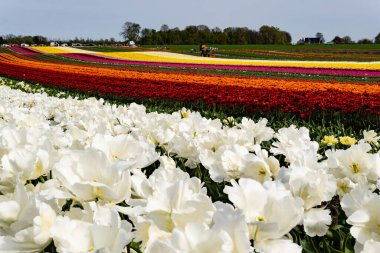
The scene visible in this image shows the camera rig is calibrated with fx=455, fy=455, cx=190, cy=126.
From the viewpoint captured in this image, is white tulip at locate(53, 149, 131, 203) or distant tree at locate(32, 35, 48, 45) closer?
white tulip at locate(53, 149, 131, 203)

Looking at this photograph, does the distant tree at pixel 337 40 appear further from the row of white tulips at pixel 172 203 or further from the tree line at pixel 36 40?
the row of white tulips at pixel 172 203

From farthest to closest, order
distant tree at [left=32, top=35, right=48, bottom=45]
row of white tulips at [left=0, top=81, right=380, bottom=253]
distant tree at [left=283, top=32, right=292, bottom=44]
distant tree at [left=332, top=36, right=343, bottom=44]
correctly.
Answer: distant tree at [left=332, top=36, right=343, bottom=44] → distant tree at [left=32, top=35, right=48, bottom=45] → distant tree at [left=283, top=32, right=292, bottom=44] → row of white tulips at [left=0, top=81, right=380, bottom=253]

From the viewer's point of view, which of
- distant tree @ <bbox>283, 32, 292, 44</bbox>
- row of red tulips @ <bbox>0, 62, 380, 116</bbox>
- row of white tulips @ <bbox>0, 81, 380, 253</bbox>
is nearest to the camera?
row of white tulips @ <bbox>0, 81, 380, 253</bbox>

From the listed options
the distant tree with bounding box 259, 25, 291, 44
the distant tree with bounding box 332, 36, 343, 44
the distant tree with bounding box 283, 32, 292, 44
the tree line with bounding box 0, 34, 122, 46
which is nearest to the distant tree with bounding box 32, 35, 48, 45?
the tree line with bounding box 0, 34, 122, 46

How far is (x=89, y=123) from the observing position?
8.66ft

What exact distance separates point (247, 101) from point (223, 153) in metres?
8.33

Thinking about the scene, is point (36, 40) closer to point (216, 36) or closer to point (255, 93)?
point (216, 36)

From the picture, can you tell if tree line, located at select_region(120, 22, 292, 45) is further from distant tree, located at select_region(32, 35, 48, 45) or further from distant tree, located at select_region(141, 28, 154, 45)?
distant tree, located at select_region(32, 35, 48, 45)

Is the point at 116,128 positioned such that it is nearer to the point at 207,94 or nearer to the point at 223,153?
the point at 223,153

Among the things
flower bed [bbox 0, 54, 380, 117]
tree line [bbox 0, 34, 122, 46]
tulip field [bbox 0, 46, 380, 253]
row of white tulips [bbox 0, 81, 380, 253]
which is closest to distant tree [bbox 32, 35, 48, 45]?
tree line [bbox 0, 34, 122, 46]

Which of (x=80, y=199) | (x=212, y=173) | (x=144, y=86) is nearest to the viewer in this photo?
(x=80, y=199)

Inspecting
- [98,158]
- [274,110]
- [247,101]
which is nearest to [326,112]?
[274,110]

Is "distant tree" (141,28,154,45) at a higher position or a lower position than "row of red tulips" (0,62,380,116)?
higher

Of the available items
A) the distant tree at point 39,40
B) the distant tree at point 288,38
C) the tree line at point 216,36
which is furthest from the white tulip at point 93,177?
the distant tree at point 39,40
